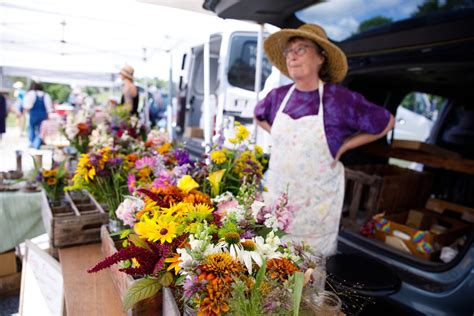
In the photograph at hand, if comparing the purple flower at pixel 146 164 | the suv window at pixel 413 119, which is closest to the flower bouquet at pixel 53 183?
the purple flower at pixel 146 164

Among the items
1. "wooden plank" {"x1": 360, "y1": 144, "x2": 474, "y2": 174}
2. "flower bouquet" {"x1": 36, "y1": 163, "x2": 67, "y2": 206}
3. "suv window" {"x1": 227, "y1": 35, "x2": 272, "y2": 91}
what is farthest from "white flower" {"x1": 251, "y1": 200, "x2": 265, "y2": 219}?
"suv window" {"x1": 227, "y1": 35, "x2": 272, "y2": 91}

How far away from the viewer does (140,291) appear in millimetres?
765

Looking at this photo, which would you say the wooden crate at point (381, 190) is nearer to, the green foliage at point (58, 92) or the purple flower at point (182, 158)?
the purple flower at point (182, 158)

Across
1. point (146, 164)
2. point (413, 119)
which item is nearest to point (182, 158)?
point (146, 164)

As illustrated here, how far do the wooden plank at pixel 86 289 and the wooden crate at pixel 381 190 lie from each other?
2.02 meters

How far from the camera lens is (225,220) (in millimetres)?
829

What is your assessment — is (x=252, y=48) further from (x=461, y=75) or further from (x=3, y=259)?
(x=3, y=259)

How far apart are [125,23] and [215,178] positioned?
418 cm

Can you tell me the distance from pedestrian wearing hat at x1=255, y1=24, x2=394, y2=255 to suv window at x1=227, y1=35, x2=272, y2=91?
262 centimetres

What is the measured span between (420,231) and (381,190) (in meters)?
0.45

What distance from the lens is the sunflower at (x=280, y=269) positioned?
0.66m

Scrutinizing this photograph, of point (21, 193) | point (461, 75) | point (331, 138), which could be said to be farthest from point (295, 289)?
point (461, 75)

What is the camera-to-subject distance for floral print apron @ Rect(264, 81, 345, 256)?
5.90ft

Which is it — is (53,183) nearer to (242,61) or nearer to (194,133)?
(242,61)
